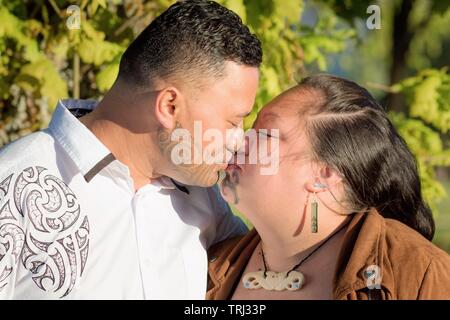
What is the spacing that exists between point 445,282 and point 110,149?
3.88 ft

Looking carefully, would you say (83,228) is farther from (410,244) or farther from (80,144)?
(410,244)

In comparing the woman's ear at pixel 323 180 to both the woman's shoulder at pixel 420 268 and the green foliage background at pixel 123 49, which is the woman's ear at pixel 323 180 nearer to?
the woman's shoulder at pixel 420 268

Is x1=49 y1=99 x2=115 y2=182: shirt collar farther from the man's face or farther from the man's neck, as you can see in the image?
the man's face

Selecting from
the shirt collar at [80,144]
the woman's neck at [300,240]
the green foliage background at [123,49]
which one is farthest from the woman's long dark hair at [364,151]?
the green foliage background at [123,49]

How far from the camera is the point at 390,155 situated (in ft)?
9.82

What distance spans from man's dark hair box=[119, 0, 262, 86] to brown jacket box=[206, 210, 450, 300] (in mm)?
700

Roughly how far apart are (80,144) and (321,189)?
80 centimetres

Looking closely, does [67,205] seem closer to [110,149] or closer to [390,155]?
[110,149]

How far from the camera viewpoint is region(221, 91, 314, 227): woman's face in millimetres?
2961

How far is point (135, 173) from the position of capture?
10.2 ft

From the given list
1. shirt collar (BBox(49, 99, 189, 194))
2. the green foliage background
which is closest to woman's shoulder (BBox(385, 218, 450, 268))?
shirt collar (BBox(49, 99, 189, 194))

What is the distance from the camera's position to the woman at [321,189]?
2.96 meters

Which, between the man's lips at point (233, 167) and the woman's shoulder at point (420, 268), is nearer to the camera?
the woman's shoulder at point (420, 268)

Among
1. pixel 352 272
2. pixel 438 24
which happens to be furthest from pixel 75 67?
pixel 438 24
